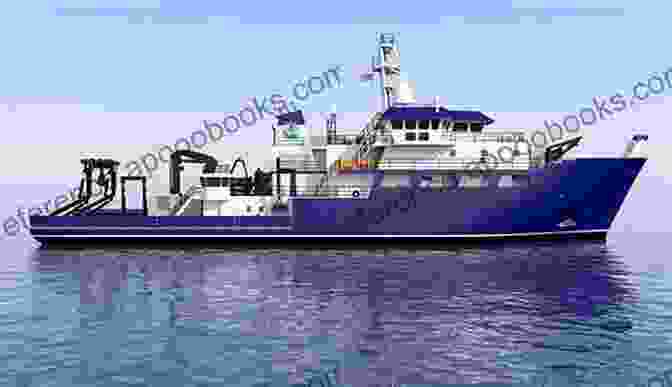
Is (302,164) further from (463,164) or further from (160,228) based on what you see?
(463,164)

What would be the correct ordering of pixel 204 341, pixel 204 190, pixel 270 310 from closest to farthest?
pixel 204 341, pixel 270 310, pixel 204 190

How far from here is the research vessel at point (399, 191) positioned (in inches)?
990

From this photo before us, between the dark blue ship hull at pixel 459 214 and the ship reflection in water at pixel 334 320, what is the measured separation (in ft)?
15.0

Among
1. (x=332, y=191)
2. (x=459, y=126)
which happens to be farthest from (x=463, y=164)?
(x=332, y=191)

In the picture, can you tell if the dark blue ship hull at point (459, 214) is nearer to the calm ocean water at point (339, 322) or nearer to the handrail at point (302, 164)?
the handrail at point (302, 164)

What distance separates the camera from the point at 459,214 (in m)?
25.2

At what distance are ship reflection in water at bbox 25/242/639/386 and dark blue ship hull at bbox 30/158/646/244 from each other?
457cm

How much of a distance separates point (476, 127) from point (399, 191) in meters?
Answer: 6.03

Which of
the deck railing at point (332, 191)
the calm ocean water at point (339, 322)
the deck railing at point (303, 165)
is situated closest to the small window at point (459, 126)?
the deck railing at point (332, 191)

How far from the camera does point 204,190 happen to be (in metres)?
28.1

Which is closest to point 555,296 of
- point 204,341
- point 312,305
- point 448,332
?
point 448,332

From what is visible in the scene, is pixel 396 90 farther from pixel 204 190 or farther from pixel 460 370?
pixel 460 370

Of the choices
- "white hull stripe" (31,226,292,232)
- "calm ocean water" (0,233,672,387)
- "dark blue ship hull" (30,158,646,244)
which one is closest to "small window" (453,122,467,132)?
"dark blue ship hull" (30,158,646,244)

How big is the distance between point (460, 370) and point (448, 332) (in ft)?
7.13
